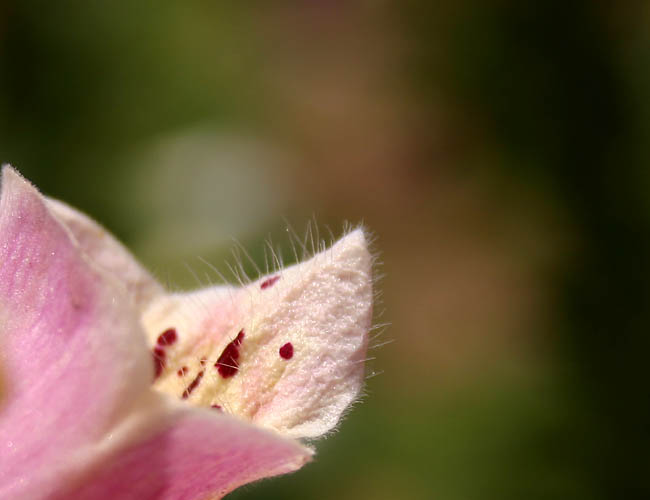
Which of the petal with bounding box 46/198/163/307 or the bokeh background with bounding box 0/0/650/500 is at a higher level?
the bokeh background with bounding box 0/0/650/500

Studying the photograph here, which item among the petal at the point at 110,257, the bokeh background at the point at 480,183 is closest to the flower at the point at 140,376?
the petal at the point at 110,257

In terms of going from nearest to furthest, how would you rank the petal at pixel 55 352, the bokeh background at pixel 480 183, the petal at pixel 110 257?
1. the petal at pixel 55 352
2. the petal at pixel 110 257
3. the bokeh background at pixel 480 183

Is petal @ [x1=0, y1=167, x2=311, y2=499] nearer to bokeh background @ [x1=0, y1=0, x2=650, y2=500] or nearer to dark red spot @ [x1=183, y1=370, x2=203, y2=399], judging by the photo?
dark red spot @ [x1=183, y1=370, x2=203, y2=399]

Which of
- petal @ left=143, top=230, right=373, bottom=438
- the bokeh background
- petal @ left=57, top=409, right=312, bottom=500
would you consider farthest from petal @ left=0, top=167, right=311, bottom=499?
the bokeh background

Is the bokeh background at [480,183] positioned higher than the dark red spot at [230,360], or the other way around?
the bokeh background at [480,183]

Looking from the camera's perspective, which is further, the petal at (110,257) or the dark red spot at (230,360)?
the petal at (110,257)

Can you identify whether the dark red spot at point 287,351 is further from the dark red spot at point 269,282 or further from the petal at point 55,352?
the petal at point 55,352

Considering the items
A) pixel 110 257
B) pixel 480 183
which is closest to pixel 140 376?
pixel 110 257

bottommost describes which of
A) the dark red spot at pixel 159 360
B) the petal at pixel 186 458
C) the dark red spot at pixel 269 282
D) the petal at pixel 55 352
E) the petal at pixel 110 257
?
the petal at pixel 186 458

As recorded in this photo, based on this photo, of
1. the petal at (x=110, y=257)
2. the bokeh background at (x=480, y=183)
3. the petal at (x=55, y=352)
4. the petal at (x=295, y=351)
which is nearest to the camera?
the petal at (x=55, y=352)
